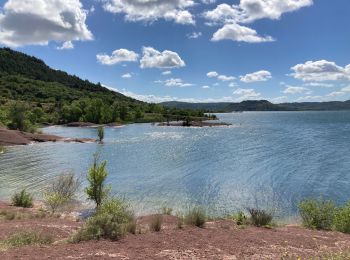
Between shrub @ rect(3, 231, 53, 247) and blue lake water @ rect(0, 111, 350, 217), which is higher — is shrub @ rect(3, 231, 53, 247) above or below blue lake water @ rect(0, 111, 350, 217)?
above

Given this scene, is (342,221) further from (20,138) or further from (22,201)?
(20,138)

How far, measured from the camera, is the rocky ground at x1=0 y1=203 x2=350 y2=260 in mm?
12258

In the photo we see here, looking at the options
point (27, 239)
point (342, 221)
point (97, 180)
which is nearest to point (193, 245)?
point (27, 239)

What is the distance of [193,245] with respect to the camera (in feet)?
45.4

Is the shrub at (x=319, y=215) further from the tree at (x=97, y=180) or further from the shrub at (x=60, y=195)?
the shrub at (x=60, y=195)

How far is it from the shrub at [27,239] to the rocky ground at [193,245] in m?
0.51

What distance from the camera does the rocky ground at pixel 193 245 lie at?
12.3 meters

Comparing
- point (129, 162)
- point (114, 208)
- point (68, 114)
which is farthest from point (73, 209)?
point (68, 114)

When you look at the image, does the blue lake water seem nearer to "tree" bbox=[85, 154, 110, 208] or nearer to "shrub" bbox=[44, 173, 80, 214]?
"tree" bbox=[85, 154, 110, 208]

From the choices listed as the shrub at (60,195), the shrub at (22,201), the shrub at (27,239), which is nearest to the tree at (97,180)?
the shrub at (60,195)

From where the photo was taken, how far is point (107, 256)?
1199cm

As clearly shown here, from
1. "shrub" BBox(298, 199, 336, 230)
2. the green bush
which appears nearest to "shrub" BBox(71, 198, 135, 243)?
"shrub" BBox(298, 199, 336, 230)

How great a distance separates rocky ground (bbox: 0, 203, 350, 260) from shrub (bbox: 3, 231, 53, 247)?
0.51 meters

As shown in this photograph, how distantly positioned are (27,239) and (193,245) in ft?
20.0
